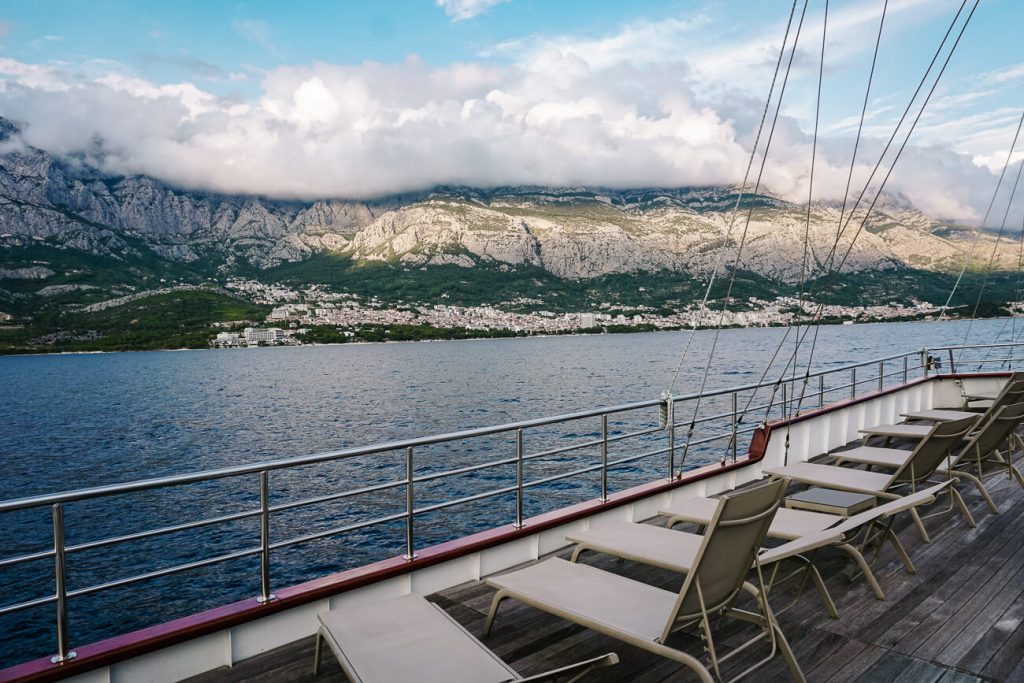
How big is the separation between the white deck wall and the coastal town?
125804 millimetres

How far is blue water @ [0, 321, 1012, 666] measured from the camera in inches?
609

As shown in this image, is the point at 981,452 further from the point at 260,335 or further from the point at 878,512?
the point at 260,335

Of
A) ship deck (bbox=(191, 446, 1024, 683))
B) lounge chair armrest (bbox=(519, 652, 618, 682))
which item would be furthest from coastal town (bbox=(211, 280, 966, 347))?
lounge chair armrest (bbox=(519, 652, 618, 682))

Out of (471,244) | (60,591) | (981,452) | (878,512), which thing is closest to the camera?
(60,591)

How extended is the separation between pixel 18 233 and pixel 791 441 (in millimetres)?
204763

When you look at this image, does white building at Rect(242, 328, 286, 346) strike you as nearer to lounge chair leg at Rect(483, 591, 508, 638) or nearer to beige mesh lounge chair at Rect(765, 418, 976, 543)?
beige mesh lounge chair at Rect(765, 418, 976, 543)

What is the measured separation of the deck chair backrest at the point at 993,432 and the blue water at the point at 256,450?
12.7 meters

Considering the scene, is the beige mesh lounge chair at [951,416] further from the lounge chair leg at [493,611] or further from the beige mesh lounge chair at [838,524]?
the lounge chair leg at [493,611]

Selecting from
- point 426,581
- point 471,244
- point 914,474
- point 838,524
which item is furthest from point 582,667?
point 471,244

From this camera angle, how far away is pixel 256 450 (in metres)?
33.6

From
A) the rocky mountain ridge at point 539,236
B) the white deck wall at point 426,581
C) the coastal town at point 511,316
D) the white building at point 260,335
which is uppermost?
the rocky mountain ridge at point 539,236

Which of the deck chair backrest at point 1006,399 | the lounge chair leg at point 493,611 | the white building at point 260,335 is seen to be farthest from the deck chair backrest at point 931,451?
the white building at point 260,335

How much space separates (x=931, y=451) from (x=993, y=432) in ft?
5.00

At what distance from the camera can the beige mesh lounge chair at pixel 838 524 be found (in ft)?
12.4
